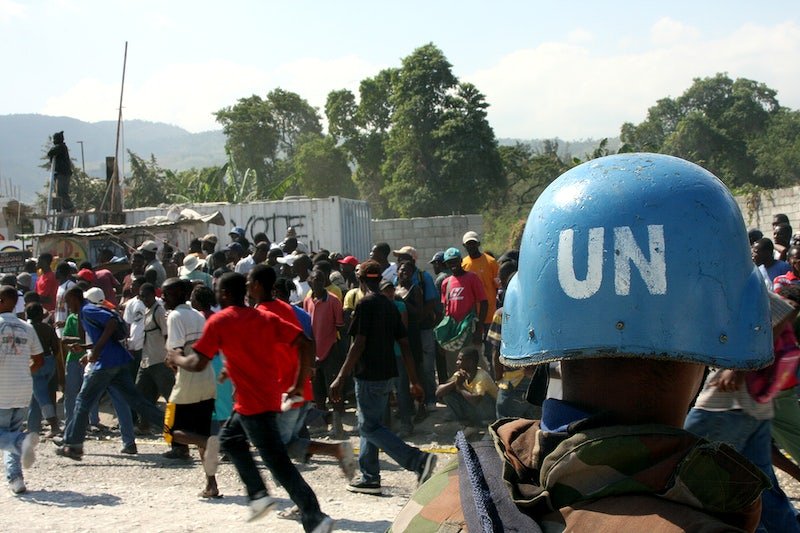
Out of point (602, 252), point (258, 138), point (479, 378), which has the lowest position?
point (479, 378)

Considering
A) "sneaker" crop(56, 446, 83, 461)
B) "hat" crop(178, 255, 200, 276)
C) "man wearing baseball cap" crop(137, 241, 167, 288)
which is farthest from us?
"man wearing baseball cap" crop(137, 241, 167, 288)

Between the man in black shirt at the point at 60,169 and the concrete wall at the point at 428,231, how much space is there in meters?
7.60

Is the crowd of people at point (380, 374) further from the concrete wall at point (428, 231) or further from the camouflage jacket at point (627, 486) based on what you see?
the concrete wall at point (428, 231)

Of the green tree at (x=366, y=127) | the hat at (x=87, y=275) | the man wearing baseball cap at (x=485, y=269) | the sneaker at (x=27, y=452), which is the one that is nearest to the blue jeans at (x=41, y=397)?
the hat at (x=87, y=275)

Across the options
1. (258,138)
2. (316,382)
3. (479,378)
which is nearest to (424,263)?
(316,382)

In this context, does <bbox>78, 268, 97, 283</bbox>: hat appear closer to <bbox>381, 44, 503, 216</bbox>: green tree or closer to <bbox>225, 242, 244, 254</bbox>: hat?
<bbox>225, 242, 244, 254</bbox>: hat

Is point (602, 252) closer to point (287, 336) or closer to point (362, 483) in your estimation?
point (287, 336)

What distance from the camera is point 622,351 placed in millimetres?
1546

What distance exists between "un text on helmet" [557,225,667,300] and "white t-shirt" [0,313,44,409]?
713cm

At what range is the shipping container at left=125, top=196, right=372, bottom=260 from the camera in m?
19.4

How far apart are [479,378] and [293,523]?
2.61 metres

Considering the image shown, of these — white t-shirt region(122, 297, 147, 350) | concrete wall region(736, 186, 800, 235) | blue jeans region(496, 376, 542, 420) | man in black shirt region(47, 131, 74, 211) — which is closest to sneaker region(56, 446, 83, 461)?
white t-shirt region(122, 297, 147, 350)

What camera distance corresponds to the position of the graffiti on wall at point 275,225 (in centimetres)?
1962

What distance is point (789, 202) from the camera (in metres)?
18.0
